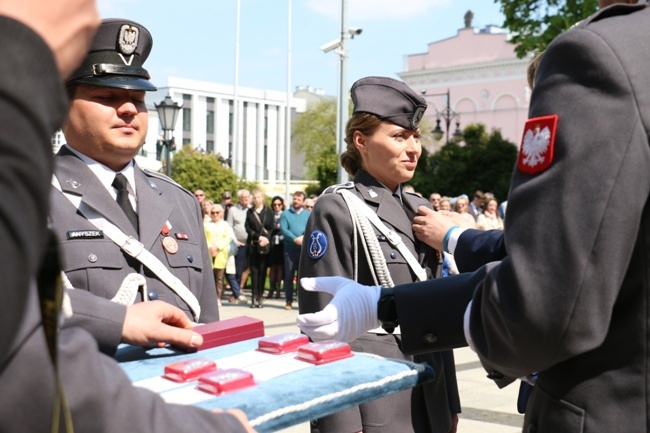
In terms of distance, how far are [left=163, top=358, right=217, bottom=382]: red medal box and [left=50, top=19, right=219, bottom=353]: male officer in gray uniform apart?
3.43 feet

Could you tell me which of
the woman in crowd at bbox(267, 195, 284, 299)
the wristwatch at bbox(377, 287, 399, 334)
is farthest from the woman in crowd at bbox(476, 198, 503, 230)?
the wristwatch at bbox(377, 287, 399, 334)

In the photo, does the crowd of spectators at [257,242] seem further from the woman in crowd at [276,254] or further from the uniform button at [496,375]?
the uniform button at [496,375]

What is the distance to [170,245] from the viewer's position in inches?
113

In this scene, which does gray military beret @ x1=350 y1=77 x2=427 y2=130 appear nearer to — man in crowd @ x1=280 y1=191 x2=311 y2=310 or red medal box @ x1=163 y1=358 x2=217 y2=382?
red medal box @ x1=163 y1=358 x2=217 y2=382

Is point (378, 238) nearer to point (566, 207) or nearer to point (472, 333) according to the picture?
point (472, 333)

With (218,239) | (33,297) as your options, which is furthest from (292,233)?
(33,297)

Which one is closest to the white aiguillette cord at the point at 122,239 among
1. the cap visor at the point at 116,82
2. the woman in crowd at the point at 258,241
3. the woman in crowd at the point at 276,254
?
the cap visor at the point at 116,82

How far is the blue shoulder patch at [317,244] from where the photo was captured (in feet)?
11.1

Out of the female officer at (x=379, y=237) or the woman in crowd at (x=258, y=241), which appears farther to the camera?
the woman in crowd at (x=258, y=241)

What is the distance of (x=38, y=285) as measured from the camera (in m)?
1.03

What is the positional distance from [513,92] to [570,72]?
58755 mm

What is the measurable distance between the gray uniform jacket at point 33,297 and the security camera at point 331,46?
16.1 m

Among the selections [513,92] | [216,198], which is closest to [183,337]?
[216,198]

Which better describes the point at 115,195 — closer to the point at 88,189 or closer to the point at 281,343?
the point at 88,189
